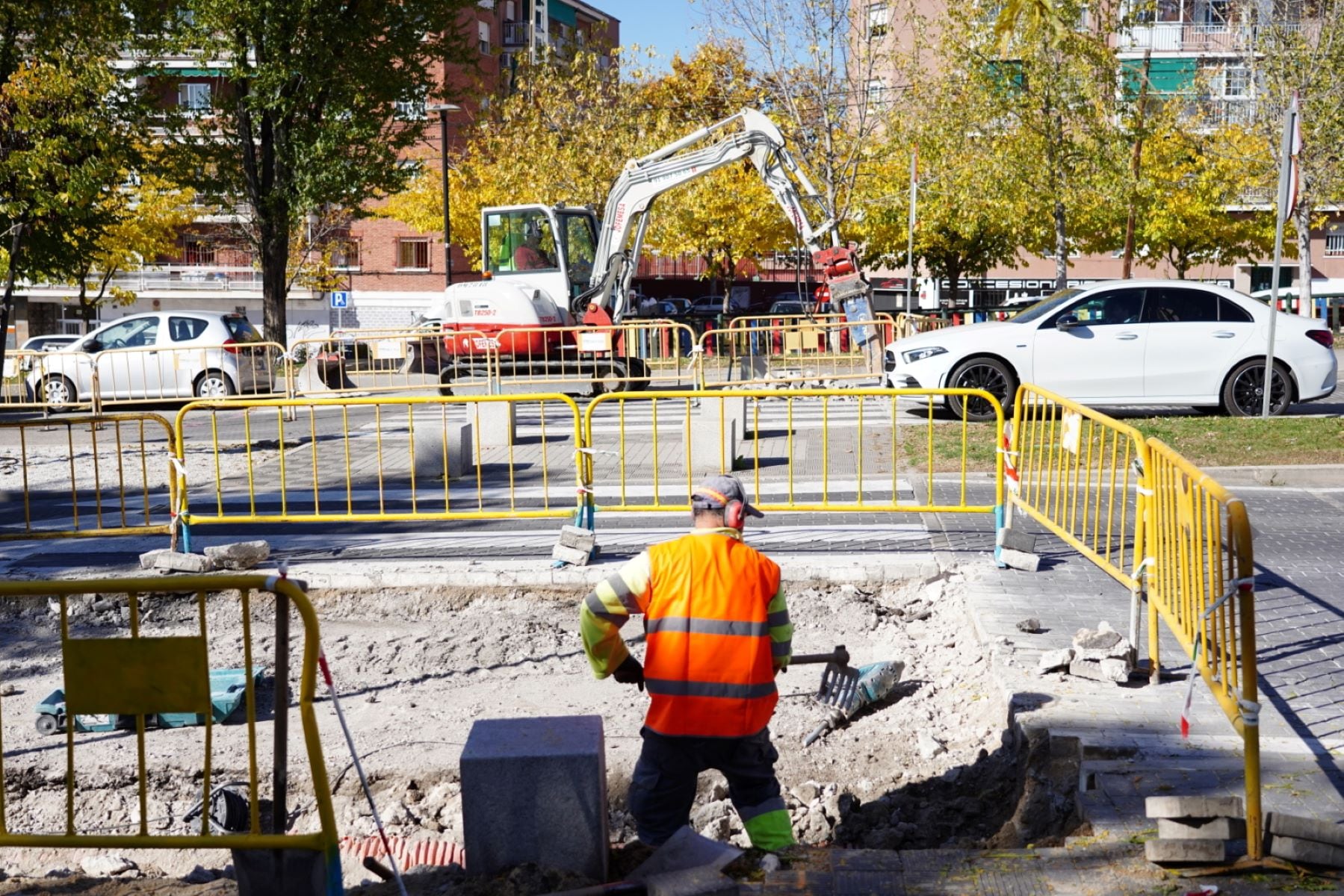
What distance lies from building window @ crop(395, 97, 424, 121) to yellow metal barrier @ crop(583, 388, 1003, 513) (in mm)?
12082

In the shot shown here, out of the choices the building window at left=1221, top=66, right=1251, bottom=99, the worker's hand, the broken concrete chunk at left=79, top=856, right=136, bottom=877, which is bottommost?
the broken concrete chunk at left=79, top=856, right=136, bottom=877

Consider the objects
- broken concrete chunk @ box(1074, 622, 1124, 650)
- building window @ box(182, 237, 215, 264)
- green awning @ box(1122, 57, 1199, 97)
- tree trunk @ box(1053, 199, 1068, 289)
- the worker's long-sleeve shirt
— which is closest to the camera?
the worker's long-sleeve shirt

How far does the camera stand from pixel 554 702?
7.19 m

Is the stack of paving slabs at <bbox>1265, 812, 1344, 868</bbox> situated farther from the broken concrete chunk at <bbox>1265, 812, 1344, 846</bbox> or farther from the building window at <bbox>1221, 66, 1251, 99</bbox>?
the building window at <bbox>1221, 66, 1251, 99</bbox>

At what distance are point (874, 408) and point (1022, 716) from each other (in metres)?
12.6

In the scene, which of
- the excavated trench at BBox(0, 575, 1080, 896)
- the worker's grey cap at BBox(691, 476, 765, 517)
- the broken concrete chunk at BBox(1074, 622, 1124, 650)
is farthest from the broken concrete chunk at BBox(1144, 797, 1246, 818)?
the broken concrete chunk at BBox(1074, 622, 1124, 650)

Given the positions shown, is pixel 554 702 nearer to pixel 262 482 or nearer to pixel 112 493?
pixel 262 482

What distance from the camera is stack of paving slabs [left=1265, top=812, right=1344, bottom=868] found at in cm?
409

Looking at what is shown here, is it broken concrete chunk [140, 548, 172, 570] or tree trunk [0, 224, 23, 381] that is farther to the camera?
tree trunk [0, 224, 23, 381]

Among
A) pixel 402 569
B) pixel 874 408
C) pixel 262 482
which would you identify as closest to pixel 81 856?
pixel 402 569

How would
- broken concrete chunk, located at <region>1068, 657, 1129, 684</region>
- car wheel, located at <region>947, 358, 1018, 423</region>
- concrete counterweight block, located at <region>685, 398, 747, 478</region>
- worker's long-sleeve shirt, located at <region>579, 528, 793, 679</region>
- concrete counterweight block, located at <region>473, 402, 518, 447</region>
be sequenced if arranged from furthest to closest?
car wheel, located at <region>947, 358, 1018, 423</region> < concrete counterweight block, located at <region>473, 402, 518, 447</region> < concrete counterweight block, located at <region>685, 398, 747, 478</region> < broken concrete chunk, located at <region>1068, 657, 1129, 684</region> < worker's long-sleeve shirt, located at <region>579, 528, 793, 679</region>

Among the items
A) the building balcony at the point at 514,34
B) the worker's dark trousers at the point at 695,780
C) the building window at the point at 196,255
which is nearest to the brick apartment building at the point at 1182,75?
the building balcony at the point at 514,34

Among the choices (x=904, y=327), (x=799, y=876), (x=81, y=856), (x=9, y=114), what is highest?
(x=9, y=114)

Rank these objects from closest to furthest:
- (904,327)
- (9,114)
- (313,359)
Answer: (9,114) → (904,327) → (313,359)
